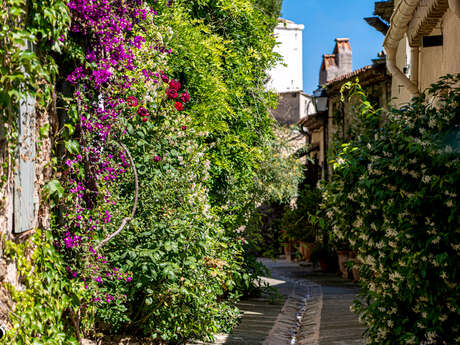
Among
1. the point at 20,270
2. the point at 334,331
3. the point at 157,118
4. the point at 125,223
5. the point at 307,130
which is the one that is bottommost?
the point at 334,331

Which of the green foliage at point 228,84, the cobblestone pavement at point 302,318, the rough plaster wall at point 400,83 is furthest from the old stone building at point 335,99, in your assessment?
the cobblestone pavement at point 302,318

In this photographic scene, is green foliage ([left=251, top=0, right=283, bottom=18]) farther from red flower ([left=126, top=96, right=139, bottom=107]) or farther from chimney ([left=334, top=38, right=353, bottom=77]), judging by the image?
red flower ([left=126, top=96, right=139, bottom=107])

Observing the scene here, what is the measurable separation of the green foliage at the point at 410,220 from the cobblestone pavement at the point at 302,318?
7.45 feet

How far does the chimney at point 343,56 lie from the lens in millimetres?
21938

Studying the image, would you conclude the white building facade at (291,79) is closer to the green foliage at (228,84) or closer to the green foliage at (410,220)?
the green foliage at (228,84)

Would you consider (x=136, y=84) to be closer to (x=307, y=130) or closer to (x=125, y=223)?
(x=125, y=223)

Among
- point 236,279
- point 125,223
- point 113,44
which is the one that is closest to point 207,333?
point 125,223

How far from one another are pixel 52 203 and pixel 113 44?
1469mm

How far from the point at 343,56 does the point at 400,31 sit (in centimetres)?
1487

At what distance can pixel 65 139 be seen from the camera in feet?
14.8

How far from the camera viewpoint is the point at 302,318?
8.64 m

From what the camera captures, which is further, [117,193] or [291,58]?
[291,58]

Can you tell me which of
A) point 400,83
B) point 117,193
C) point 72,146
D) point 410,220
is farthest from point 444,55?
point 72,146

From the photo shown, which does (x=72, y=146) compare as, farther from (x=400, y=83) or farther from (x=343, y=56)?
(x=343, y=56)
